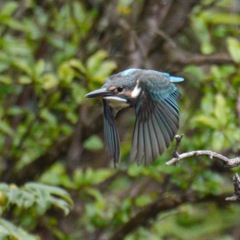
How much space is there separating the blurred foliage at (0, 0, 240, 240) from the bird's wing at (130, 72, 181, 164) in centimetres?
65

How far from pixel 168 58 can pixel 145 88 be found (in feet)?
5.14

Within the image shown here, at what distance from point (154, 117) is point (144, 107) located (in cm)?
7

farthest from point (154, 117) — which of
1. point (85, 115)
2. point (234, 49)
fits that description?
point (85, 115)

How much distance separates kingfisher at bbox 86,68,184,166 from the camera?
3248 mm

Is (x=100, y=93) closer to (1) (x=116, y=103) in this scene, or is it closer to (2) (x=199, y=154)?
(1) (x=116, y=103)

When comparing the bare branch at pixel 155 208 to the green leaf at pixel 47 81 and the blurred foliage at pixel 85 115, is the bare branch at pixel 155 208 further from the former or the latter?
the green leaf at pixel 47 81

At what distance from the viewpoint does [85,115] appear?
4.79 meters

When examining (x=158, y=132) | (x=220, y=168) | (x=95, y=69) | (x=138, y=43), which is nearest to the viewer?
(x=158, y=132)

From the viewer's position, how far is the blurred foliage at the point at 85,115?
4414 millimetres

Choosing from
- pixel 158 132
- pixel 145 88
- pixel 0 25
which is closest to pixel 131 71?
pixel 145 88

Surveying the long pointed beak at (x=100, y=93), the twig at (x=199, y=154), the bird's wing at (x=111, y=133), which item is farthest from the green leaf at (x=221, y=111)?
the twig at (x=199, y=154)

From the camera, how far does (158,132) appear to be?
10.9 feet

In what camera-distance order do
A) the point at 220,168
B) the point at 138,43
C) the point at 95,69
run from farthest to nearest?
A: 1. the point at 220,168
2. the point at 138,43
3. the point at 95,69

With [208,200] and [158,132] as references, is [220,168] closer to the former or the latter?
[208,200]
